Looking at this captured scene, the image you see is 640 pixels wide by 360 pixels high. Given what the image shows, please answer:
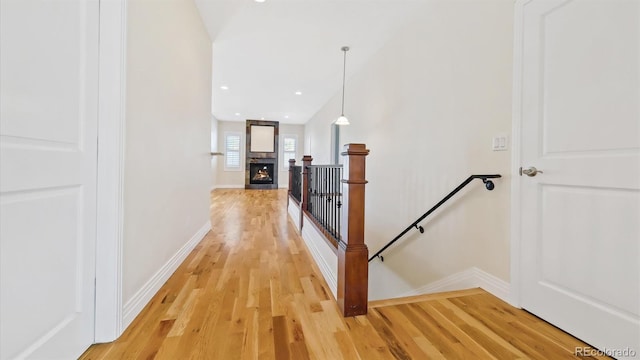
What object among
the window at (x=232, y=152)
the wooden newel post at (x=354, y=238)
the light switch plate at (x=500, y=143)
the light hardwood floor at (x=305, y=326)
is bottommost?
the light hardwood floor at (x=305, y=326)

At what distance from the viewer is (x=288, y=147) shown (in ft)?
37.1

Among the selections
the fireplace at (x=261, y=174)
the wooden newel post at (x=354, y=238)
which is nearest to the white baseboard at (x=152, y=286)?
the wooden newel post at (x=354, y=238)

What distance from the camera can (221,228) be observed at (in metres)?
3.89

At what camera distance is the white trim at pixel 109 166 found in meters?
1.32

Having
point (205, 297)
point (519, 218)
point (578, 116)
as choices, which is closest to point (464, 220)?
point (519, 218)

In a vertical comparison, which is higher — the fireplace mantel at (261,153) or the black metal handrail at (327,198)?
the fireplace mantel at (261,153)

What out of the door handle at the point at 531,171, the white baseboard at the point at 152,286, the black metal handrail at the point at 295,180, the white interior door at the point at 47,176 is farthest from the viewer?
the black metal handrail at the point at 295,180

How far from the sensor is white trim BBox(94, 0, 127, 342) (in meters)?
1.32

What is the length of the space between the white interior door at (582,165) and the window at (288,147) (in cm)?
990

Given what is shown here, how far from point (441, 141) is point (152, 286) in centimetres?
271

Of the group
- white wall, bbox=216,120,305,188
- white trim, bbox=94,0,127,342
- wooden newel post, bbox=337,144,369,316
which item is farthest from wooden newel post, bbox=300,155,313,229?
white wall, bbox=216,120,305,188

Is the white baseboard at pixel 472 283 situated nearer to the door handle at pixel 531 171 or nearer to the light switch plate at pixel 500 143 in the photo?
the door handle at pixel 531 171

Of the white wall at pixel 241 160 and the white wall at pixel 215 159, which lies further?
the white wall at pixel 241 160

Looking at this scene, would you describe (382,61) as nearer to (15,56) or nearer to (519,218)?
(519,218)
